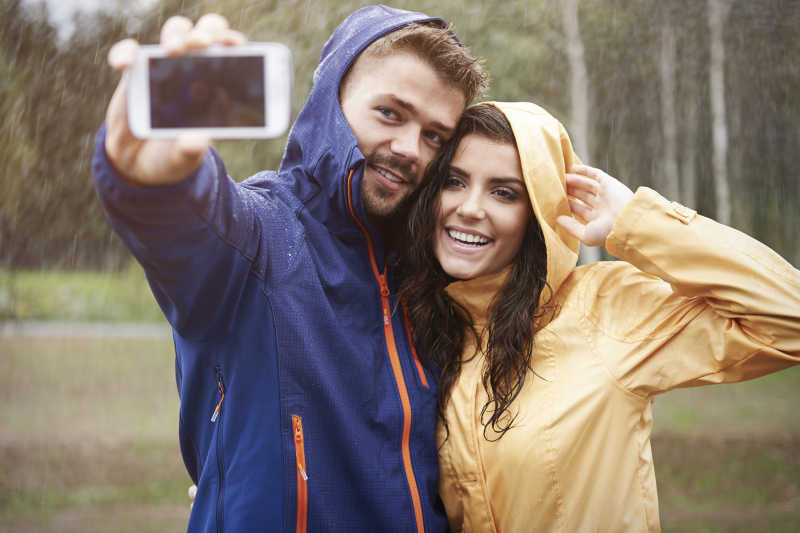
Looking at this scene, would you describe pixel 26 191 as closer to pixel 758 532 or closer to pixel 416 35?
pixel 416 35

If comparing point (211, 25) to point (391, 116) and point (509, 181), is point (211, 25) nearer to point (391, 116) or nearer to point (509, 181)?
point (391, 116)

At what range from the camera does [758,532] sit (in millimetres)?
6195

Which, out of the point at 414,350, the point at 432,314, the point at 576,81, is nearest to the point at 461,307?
the point at 432,314

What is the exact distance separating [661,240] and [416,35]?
1099 mm

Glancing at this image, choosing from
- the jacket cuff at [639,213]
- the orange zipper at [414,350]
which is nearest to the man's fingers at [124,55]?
the orange zipper at [414,350]

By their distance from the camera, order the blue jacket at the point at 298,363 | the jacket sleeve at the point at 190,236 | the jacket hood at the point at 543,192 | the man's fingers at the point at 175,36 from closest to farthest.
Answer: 1. the man's fingers at the point at 175,36
2. the jacket sleeve at the point at 190,236
3. the blue jacket at the point at 298,363
4. the jacket hood at the point at 543,192

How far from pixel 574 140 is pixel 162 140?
19.7 ft

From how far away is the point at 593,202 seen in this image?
8.32 ft

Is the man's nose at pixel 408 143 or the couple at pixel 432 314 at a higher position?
the man's nose at pixel 408 143

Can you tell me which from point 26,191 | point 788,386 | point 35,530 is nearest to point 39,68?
point 26,191

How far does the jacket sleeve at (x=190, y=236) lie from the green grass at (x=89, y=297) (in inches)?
392

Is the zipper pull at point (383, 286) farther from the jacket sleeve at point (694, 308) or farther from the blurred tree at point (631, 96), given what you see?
the blurred tree at point (631, 96)

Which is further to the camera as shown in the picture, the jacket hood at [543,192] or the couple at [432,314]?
the jacket hood at [543,192]

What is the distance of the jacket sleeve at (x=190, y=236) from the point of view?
1446mm
